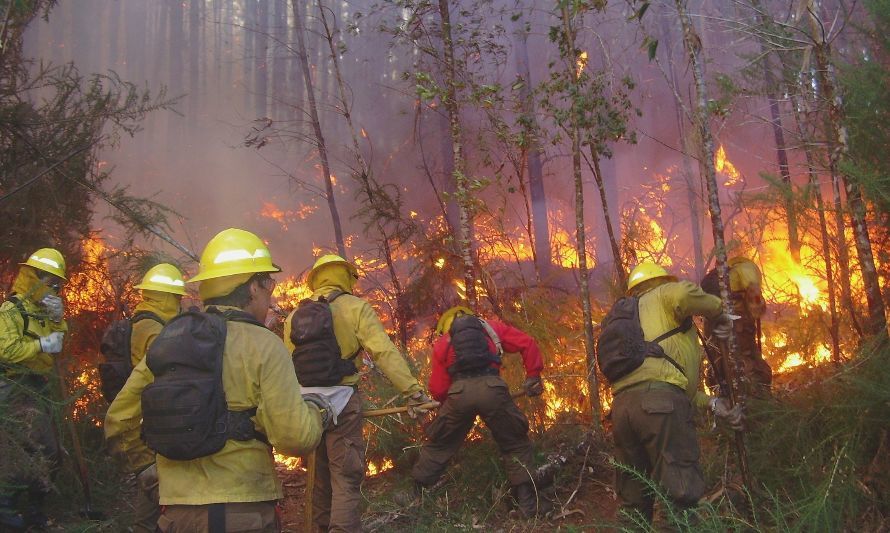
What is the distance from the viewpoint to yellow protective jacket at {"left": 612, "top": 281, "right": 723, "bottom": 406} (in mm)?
4145

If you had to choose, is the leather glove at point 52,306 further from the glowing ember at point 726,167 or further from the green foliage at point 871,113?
the glowing ember at point 726,167

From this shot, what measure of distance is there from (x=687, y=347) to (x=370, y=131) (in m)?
11.7

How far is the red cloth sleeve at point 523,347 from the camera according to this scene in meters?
5.66

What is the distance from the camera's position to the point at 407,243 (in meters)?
11.8

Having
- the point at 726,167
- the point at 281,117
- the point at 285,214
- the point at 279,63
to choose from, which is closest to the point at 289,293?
the point at 285,214

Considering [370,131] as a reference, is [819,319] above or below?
below

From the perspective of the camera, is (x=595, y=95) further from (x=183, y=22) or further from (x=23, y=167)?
(x=183, y=22)

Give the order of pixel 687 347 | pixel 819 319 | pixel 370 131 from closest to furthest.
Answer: pixel 687 347, pixel 819 319, pixel 370 131

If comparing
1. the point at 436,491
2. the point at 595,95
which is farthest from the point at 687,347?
the point at 595,95

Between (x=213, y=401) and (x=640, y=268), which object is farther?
(x=640, y=268)

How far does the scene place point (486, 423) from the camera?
5496 millimetres

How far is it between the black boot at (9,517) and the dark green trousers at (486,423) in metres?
2.99

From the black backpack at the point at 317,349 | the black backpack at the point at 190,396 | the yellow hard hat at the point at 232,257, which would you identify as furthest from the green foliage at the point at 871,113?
the black backpack at the point at 190,396

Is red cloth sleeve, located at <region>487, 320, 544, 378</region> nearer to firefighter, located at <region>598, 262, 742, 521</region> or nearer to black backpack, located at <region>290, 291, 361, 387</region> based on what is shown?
firefighter, located at <region>598, 262, 742, 521</region>
